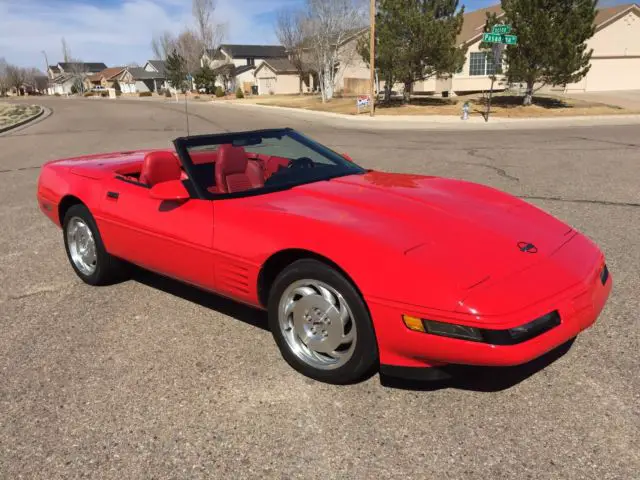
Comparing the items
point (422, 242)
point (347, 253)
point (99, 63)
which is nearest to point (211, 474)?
point (347, 253)

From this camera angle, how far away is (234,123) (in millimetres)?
23891

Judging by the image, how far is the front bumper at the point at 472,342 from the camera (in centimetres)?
230

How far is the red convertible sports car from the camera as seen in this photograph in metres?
2.38

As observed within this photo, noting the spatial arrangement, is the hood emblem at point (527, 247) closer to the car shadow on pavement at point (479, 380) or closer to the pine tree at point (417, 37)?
the car shadow on pavement at point (479, 380)

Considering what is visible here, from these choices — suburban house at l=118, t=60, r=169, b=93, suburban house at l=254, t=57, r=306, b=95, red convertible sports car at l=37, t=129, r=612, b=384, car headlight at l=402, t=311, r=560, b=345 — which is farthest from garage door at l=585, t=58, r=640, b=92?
suburban house at l=118, t=60, r=169, b=93

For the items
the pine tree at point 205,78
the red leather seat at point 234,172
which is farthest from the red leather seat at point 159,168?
the pine tree at point 205,78

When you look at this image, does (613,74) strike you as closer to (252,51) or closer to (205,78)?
(205,78)

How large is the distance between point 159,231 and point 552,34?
24900 mm

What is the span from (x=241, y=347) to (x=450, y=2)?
28997 millimetres

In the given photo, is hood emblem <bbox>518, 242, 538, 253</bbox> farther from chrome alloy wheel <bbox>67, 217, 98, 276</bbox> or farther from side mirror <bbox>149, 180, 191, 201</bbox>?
chrome alloy wheel <bbox>67, 217, 98, 276</bbox>

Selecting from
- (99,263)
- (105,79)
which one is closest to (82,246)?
(99,263)

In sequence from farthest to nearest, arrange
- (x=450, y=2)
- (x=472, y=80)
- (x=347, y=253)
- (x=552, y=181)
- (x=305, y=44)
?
(x=305, y=44), (x=472, y=80), (x=450, y=2), (x=552, y=181), (x=347, y=253)

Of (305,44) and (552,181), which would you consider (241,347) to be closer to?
(552,181)

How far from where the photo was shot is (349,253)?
2.60 m
